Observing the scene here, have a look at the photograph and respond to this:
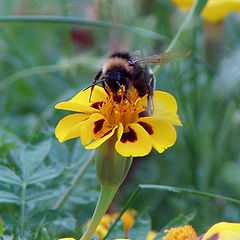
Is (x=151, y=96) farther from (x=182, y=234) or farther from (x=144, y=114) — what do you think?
(x=182, y=234)

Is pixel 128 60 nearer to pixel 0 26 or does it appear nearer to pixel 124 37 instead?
pixel 124 37

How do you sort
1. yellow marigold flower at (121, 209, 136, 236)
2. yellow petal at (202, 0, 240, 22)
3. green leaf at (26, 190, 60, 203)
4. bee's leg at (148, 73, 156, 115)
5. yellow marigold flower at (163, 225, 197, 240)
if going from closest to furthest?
yellow marigold flower at (163, 225, 197, 240), bee's leg at (148, 73, 156, 115), green leaf at (26, 190, 60, 203), yellow marigold flower at (121, 209, 136, 236), yellow petal at (202, 0, 240, 22)

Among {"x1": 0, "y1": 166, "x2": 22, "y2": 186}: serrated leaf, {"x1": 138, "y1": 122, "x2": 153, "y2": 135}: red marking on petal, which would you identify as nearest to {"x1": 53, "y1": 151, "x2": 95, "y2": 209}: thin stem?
{"x1": 0, "y1": 166, "x2": 22, "y2": 186}: serrated leaf

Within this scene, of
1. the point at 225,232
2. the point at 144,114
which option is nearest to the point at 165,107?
the point at 144,114

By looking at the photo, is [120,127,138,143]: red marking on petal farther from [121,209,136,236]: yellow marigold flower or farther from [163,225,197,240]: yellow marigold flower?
[121,209,136,236]: yellow marigold flower

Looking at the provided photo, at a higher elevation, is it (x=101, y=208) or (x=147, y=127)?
(x=147, y=127)

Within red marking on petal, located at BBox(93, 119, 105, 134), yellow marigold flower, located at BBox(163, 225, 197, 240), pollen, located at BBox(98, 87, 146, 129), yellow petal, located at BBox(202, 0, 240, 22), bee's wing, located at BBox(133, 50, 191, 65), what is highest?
yellow petal, located at BBox(202, 0, 240, 22)

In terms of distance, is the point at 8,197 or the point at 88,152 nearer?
the point at 8,197

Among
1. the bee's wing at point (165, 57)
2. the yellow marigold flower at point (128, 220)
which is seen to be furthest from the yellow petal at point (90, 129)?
the yellow marigold flower at point (128, 220)
